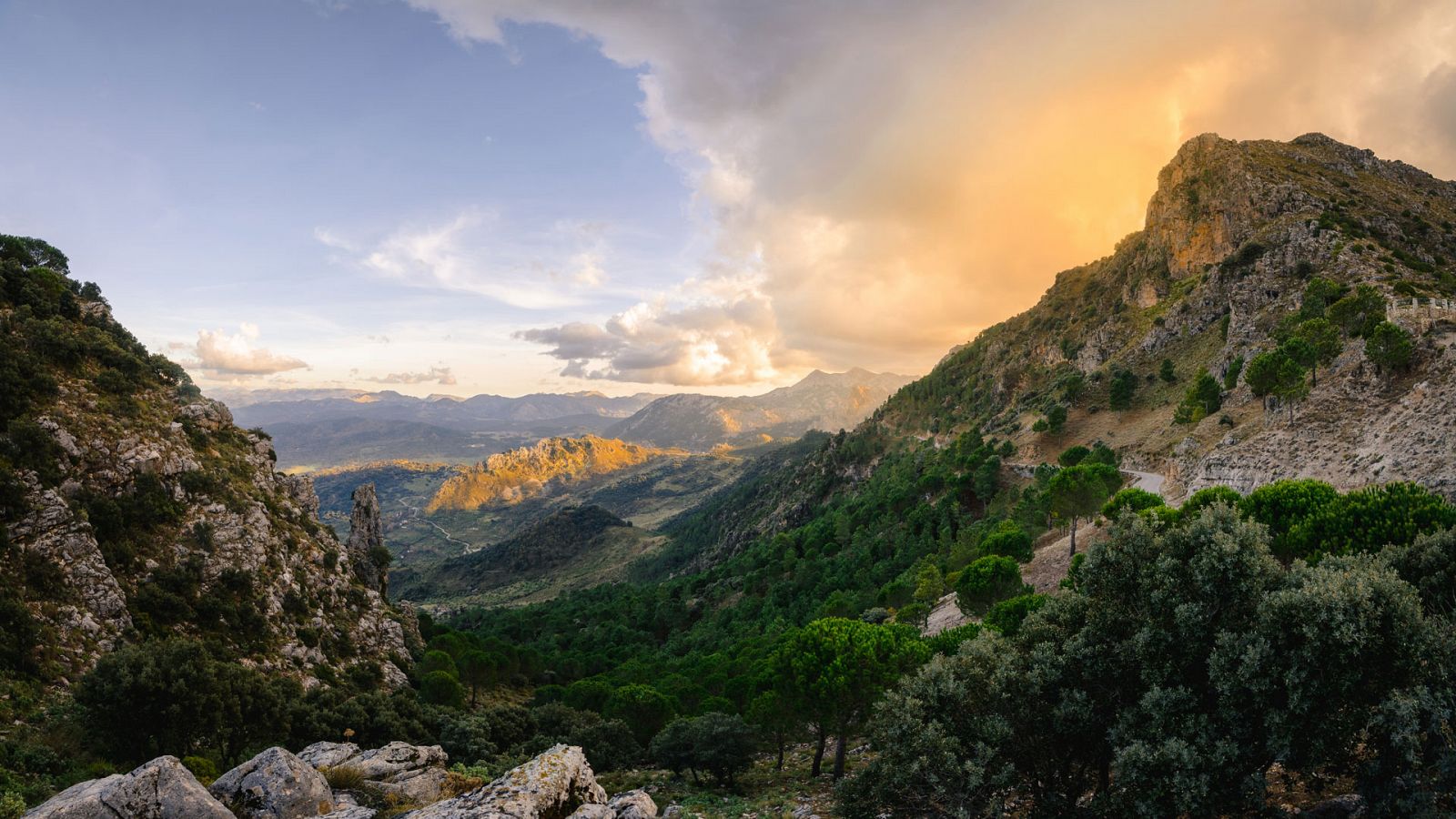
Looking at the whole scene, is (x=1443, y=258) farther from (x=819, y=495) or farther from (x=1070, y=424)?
(x=819, y=495)

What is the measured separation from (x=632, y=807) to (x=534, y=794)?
9.63 feet

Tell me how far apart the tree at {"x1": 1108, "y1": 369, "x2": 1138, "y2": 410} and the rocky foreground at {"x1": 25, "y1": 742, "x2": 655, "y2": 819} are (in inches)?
4261

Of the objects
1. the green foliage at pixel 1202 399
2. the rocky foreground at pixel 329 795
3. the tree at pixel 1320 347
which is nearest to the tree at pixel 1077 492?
the tree at pixel 1320 347

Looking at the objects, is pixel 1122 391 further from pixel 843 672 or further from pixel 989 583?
pixel 843 672

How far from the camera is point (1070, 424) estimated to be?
341ft

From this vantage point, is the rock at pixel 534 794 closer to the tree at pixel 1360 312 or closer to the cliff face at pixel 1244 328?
the cliff face at pixel 1244 328

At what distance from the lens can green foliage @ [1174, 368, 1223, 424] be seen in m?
70.5

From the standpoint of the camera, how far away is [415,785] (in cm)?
1917

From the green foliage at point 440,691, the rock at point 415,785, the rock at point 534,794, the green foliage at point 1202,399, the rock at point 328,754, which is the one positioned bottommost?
the green foliage at point 440,691

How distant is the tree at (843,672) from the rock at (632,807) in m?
14.3

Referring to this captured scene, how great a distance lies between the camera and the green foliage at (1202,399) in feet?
231

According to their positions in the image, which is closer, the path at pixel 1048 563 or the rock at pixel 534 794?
the rock at pixel 534 794

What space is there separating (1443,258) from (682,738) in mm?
126407

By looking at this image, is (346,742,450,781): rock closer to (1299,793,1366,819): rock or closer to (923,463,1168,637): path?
(1299,793,1366,819): rock
